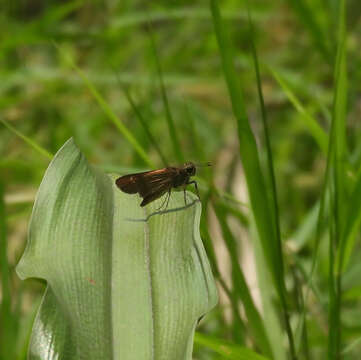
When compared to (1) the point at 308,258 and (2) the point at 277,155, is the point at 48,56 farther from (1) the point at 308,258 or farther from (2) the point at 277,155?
(1) the point at 308,258

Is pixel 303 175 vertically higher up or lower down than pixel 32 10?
lower down

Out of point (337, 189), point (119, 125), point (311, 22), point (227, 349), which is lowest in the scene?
point (227, 349)

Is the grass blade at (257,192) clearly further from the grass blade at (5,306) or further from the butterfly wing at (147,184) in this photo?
the grass blade at (5,306)

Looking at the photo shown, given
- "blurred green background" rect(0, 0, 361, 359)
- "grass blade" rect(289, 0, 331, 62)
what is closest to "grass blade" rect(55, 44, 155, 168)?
"blurred green background" rect(0, 0, 361, 359)

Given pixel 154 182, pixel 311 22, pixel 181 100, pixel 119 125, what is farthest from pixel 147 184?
pixel 181 100

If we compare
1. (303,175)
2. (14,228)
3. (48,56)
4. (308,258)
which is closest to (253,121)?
(303,175)

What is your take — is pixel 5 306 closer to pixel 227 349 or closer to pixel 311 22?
pixel 227 349
